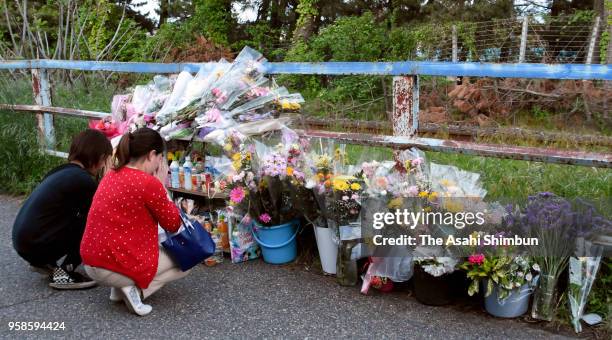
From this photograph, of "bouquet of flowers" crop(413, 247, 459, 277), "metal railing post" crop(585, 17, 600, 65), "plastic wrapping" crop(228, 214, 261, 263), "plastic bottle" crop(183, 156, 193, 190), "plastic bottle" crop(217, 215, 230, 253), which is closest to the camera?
"bouquet of flowers" crop(413, 247, 459, 277)

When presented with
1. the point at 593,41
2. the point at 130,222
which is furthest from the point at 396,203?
the point at 593,41

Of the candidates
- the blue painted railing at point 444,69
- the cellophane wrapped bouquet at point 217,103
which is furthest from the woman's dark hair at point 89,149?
the blue painted railing at point 444,69

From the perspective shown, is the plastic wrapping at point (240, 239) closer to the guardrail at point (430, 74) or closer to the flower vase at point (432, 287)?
the guardrail at point (430, 74)

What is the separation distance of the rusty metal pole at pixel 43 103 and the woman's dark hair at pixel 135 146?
12.3ft

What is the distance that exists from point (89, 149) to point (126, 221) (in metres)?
0.77

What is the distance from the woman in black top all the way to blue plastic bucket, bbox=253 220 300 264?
119 cm

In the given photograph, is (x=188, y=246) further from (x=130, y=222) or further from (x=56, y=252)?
(x=56, y=252)

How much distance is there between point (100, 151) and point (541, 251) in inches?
112

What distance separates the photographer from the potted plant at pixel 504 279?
322cm

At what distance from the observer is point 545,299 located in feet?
10.7

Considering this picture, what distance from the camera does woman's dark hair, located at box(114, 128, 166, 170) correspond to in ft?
11.6

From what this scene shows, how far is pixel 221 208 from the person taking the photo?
15.4ft

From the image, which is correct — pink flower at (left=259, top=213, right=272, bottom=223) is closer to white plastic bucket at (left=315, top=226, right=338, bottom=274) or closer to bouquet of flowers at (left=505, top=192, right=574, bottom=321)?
white plastic bucket at (left=315, top=226, right=338, bottom=274)

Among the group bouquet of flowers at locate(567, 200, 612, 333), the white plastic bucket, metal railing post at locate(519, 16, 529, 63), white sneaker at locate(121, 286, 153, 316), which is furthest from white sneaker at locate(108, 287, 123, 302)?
metal railing post at locate(519, 16, 529, 63)
